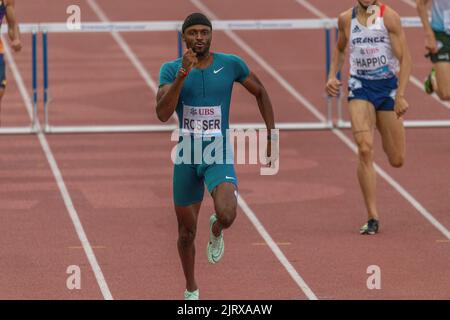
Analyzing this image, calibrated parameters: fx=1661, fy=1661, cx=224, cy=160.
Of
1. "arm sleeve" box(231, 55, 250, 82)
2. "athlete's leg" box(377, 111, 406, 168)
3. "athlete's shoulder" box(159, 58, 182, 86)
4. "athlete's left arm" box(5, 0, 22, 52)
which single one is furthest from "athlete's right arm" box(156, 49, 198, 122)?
"athlete's left arm" box(5, 0, 22, 52)

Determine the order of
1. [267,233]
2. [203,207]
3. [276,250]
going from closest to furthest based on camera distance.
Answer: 1. [276,250]
2. [267,233]
3. [203,207]

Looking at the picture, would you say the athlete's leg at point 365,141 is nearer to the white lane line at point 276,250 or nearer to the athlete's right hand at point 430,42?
the white lane line at point 276,250

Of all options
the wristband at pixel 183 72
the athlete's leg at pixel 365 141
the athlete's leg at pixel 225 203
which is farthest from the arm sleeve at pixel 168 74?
the athlete's leg at pixel 365 141

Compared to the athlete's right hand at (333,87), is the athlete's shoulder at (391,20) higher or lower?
higher

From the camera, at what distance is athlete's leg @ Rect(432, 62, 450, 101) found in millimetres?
16203

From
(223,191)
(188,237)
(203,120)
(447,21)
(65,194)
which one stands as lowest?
(188,237)

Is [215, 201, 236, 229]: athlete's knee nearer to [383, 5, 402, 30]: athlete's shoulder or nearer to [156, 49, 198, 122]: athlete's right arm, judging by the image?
[156, 49, 198, 122]: athlete's right arm

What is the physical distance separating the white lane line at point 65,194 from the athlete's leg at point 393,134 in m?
2.82

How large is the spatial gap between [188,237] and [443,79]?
5.28 meters

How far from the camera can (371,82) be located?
14.8 m

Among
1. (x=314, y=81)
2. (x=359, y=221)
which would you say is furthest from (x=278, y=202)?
(x=314, y=81)

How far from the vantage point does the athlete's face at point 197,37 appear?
11.3m

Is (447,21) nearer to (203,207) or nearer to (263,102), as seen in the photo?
(203,207)

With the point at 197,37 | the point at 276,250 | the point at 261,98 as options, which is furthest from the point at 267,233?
the point at 197,37
